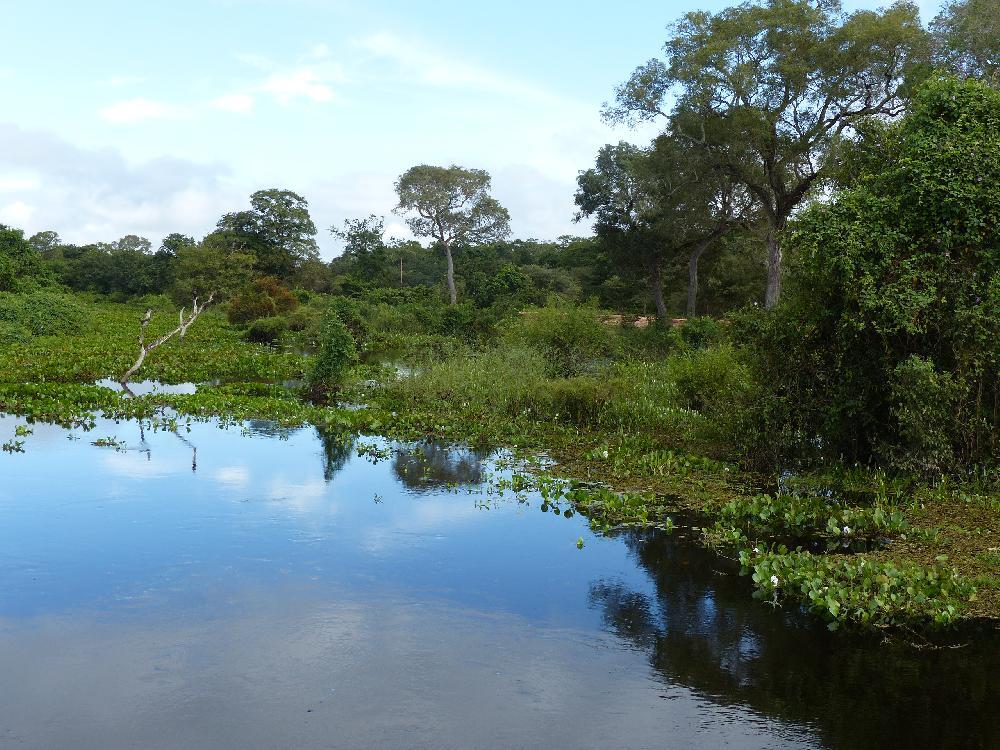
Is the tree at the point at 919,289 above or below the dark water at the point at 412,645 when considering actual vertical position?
above

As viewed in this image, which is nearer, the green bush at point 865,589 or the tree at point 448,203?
the green bush at point 865,589

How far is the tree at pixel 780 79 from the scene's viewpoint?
87.2 feet

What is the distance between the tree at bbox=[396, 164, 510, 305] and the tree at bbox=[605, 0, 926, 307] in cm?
2935

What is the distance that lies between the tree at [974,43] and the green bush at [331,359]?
18.7 metres

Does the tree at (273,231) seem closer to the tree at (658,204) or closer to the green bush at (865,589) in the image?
the tree at (658,204)

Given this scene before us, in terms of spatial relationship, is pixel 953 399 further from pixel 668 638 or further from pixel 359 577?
pixel 359 577

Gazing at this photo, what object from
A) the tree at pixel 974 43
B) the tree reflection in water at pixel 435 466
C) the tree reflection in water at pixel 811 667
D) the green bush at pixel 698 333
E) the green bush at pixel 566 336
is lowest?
the tree reflection in water at pixel 811 667

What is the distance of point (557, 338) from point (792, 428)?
10.1 metres

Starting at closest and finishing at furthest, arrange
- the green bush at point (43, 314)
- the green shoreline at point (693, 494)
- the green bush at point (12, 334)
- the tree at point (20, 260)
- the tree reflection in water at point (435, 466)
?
the green shoreline at point (693, 494) < the tree reflection in water at point (435, 466) < the green bush at point (12, 334) < the green bush at point (43, 314) < the tree at point (20, 260)

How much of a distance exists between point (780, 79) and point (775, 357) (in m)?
19.1

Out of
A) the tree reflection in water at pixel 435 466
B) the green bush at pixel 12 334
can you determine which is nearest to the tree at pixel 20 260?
the green bush at pixel 12 334

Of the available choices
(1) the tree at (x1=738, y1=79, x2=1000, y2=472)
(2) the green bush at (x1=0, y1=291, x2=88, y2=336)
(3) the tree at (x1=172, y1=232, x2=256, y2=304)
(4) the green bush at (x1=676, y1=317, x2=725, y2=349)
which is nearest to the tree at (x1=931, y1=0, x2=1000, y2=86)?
(4) the green bush at (x1=676, y1=317, x2=725, y2=349)

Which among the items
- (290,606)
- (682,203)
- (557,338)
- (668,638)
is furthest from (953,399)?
(682,203)

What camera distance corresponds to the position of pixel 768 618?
7.43 meters
